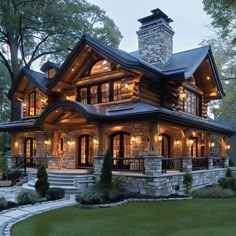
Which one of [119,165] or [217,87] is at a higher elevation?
[217,87]

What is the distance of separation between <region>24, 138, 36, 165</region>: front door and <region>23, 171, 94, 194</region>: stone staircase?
5.72m

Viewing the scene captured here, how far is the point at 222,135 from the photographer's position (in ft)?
66.0

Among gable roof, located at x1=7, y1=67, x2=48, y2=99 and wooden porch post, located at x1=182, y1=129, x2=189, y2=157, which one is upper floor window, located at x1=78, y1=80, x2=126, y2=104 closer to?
gable roof, located at x1=7, y1=67, x2=48, y2=99

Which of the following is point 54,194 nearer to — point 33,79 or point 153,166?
point 153,166

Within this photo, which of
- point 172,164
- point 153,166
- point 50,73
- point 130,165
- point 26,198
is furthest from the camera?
point 50,73

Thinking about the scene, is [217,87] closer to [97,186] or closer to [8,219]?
[97,186]

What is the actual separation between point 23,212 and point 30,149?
37.5ft

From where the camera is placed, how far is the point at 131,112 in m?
13.1

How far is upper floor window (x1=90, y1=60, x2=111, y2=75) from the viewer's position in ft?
53.2

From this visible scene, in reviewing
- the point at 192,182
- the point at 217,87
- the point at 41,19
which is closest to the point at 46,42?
the point at 41,19

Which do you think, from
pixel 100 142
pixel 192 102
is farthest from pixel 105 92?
pixel 192 102

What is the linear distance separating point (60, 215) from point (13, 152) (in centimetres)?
1160

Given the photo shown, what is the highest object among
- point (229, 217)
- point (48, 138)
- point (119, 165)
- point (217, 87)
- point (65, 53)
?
point (65, 53)

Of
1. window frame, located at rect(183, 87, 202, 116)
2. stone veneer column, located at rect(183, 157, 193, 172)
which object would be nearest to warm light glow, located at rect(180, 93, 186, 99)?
window frame, located at rect(183, 87, 202, 116)
